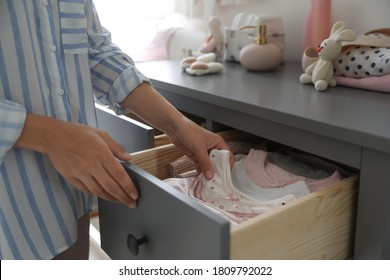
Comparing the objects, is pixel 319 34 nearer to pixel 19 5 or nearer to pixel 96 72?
pixel 96 72

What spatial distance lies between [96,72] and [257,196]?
1.20 feet

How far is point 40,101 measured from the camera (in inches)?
24.8

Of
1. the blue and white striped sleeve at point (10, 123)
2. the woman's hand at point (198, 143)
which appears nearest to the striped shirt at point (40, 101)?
the blue and white striped sleeve at point (10, 123)

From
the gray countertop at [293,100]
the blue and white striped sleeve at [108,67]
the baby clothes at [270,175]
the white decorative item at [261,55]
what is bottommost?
the baby clothes at [270,175]

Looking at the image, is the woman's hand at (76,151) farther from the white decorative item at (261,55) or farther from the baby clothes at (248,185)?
the white decorative item at (261,55)

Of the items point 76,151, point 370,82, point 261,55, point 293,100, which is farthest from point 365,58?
point 76,151

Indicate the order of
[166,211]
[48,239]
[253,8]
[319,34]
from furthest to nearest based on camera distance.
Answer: [253,8] → [319,34] → [48,239] → [166,211]

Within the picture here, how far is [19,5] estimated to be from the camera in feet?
1.98

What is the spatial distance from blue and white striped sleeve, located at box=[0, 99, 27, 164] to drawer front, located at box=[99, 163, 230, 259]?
15 centimetres

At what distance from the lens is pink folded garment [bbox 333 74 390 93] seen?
0.86 m

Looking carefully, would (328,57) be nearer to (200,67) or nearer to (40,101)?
(200,67)

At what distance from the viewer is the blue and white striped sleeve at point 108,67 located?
2.44 feet

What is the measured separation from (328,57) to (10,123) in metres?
0.66
